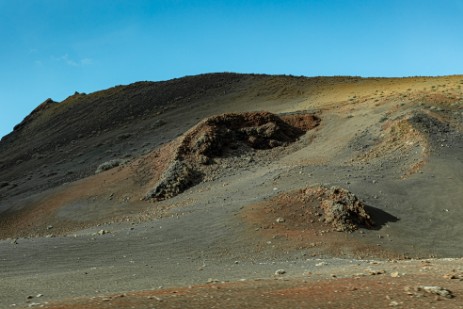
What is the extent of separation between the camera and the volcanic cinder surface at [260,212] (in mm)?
7902

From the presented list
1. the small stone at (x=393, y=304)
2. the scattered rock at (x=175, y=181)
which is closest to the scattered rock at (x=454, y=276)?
the small stone at (x=393, y=304)

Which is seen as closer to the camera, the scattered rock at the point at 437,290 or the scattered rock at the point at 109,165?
the scattered rock at the point at 437,290

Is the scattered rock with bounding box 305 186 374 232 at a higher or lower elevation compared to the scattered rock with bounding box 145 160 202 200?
lower

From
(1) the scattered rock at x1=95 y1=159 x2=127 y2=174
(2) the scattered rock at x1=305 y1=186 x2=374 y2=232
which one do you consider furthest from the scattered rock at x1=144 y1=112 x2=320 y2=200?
(2) the scattered rock at x1=305 y1=186 x2=374 y2=232

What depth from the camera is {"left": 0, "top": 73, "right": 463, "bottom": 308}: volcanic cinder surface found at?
7.90 meters

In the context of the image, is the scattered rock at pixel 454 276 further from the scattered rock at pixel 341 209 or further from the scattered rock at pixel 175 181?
the scattered rock at pixel 175 181

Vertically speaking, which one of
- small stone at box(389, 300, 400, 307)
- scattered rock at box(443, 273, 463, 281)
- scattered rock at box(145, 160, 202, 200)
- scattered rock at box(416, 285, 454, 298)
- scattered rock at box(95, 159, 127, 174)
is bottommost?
scattered rock at box(443, 273, 463, 281)

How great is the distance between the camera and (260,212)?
15.6 metres

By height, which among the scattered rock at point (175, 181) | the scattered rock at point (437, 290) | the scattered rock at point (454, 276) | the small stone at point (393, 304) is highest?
the scattered rock at point (175, 181)

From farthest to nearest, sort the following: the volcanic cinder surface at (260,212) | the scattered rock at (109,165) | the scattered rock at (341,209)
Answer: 1. the scattered rock at (109,165)
2. the scattered rock at (341,209)
3. the volcanic cinder surface at (260,212)

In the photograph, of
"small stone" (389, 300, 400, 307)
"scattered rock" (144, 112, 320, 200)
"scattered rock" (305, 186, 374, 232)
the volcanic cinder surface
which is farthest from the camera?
"scattered rock" (144, 112, 320, 200)

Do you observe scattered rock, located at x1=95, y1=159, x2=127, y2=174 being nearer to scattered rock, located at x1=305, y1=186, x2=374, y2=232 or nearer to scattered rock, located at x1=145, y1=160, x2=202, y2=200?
scattered rock, located at x1=145, y1=160, x2=202, y2=200

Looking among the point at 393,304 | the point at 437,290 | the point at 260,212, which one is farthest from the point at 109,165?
the point at 393,304

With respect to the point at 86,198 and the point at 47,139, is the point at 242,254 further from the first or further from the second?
the point at 47,139
